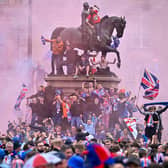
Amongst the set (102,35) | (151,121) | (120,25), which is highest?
(120,25)

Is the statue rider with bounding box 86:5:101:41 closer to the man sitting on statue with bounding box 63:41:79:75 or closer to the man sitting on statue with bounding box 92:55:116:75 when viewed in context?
the man sitting on statue with bounding box 92:55:116:75

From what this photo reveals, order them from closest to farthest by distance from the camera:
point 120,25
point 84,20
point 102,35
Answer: point 84,20, point 102,35, point 120,25

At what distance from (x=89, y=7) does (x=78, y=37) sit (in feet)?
4.98

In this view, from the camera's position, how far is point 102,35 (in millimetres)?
23266

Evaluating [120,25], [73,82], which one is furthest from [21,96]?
[120,25]

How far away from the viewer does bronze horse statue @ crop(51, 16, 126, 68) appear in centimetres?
2331

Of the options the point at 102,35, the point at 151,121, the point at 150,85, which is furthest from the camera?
the point at 102,35

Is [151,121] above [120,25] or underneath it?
underneath

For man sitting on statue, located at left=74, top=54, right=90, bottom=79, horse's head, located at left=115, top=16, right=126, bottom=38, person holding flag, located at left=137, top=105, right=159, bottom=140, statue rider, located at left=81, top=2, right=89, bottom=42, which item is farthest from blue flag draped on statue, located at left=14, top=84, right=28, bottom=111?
person holding flag, located at left=137, top=105, right=159, bottom=140

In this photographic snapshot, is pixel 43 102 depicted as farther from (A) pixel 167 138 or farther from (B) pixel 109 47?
(A) pixel 167 138

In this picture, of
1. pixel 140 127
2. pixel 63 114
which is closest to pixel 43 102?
pixel 63 114

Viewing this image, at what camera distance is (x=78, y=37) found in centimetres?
2341

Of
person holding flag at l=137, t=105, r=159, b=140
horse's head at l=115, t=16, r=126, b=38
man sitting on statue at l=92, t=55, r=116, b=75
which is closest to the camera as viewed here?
person holding flag at l=137, t=105, r=159, b=140

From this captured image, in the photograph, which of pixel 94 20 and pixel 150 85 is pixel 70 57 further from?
pixel 150 85
